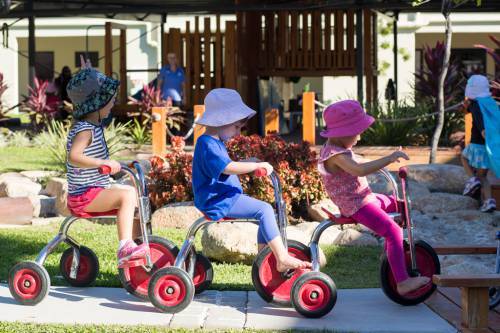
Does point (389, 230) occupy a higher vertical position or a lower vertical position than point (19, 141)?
lower

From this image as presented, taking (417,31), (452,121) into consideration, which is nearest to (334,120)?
(452,121)

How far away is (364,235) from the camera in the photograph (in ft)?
29.7

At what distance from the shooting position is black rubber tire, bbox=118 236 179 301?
6.30m

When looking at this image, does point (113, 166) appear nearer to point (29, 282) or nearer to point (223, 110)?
point (223, 110)

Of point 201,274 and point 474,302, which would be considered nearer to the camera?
point 474,302

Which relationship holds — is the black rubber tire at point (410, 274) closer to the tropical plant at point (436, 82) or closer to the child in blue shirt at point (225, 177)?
the child in blue shirt at point (225, 177)

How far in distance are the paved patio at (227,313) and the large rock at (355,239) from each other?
2.31 meters

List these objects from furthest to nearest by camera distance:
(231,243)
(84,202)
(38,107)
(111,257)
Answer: (38,107)
(111,257)
(231,243)
(84,202)

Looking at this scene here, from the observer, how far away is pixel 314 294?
229 inches

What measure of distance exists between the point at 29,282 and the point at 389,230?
2.17 meters

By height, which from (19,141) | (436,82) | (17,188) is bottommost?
(17,188)

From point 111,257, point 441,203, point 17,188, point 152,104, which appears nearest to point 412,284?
point 111,257

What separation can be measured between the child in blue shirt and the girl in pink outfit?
1.40ft

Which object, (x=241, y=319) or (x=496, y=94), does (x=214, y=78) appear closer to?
(x=496, y=94)
